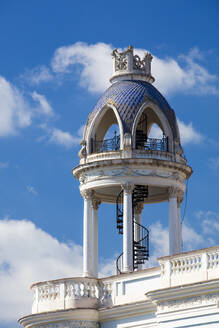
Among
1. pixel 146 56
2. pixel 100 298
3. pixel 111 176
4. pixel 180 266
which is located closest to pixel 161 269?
pixel 180 266

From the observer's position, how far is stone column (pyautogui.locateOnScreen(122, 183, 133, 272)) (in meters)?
43.5

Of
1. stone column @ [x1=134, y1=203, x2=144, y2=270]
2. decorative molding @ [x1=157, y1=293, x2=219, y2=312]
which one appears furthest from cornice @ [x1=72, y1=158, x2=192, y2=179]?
decorative molding @ [x1=157, y1=293, x2=219, y2=312]

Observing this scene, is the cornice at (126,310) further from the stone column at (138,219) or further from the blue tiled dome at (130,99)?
the blue tiled dome at (130,99)

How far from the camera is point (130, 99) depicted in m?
46.3

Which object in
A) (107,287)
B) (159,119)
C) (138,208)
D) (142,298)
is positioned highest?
(159,119)

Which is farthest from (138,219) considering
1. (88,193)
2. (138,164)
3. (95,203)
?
(138,164)

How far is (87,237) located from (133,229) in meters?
2.77

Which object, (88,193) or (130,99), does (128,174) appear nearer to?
(88,193)

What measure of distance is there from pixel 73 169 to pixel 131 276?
25.8 feet

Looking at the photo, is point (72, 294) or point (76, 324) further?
point (72, 294)

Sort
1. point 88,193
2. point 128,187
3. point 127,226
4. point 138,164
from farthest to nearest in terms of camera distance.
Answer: point 88,193, point 138,164, point 128,187, point 127,226

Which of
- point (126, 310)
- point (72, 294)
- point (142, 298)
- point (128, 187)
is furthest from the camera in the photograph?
point (128, 187)

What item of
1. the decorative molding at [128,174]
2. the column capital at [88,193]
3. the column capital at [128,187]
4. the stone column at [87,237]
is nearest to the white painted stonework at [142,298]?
the stone column at [87,237]

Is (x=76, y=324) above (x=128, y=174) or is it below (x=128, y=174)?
below
